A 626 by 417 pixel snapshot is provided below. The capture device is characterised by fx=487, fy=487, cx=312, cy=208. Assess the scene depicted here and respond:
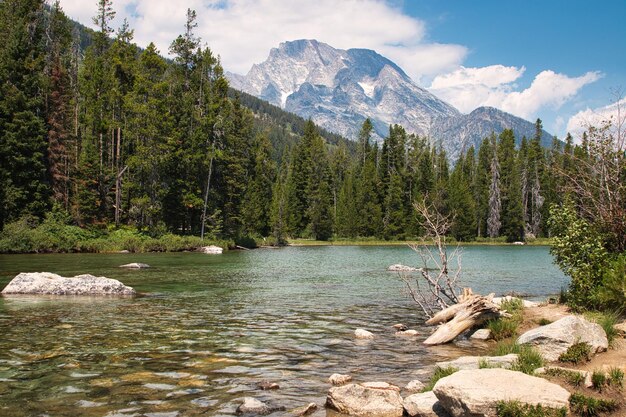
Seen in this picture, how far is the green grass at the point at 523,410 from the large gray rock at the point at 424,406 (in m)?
1.00

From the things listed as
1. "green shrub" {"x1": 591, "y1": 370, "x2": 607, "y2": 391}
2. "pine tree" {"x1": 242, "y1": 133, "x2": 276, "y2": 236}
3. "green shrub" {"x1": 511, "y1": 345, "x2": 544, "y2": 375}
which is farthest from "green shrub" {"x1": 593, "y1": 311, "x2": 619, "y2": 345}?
"pine tree" {"x1": 242, "y1": 133, "x2": 276, "y2": 236}

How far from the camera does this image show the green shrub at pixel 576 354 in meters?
10.6

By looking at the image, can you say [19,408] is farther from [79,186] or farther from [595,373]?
[79,186]

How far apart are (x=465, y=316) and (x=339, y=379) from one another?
6.60 meters

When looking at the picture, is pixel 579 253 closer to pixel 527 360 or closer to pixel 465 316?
pixel 465 316

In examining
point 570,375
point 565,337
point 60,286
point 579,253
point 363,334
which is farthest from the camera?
point 60,286

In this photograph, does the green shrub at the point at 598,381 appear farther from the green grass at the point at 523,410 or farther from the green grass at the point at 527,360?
the green grass at the point at 523,410

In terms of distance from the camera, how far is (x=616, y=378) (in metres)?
8.57

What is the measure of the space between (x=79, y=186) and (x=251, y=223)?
32.5m

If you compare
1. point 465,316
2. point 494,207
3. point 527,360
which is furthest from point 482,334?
point 494,207

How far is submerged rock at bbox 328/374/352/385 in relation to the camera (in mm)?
10102

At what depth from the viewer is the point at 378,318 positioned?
18609 mm

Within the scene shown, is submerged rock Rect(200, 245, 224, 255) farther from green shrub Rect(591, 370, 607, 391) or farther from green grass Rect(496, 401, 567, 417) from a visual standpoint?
green grass Rect(496, 401, 567, 417)

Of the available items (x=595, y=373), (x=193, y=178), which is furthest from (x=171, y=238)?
(x=595, y=373)
